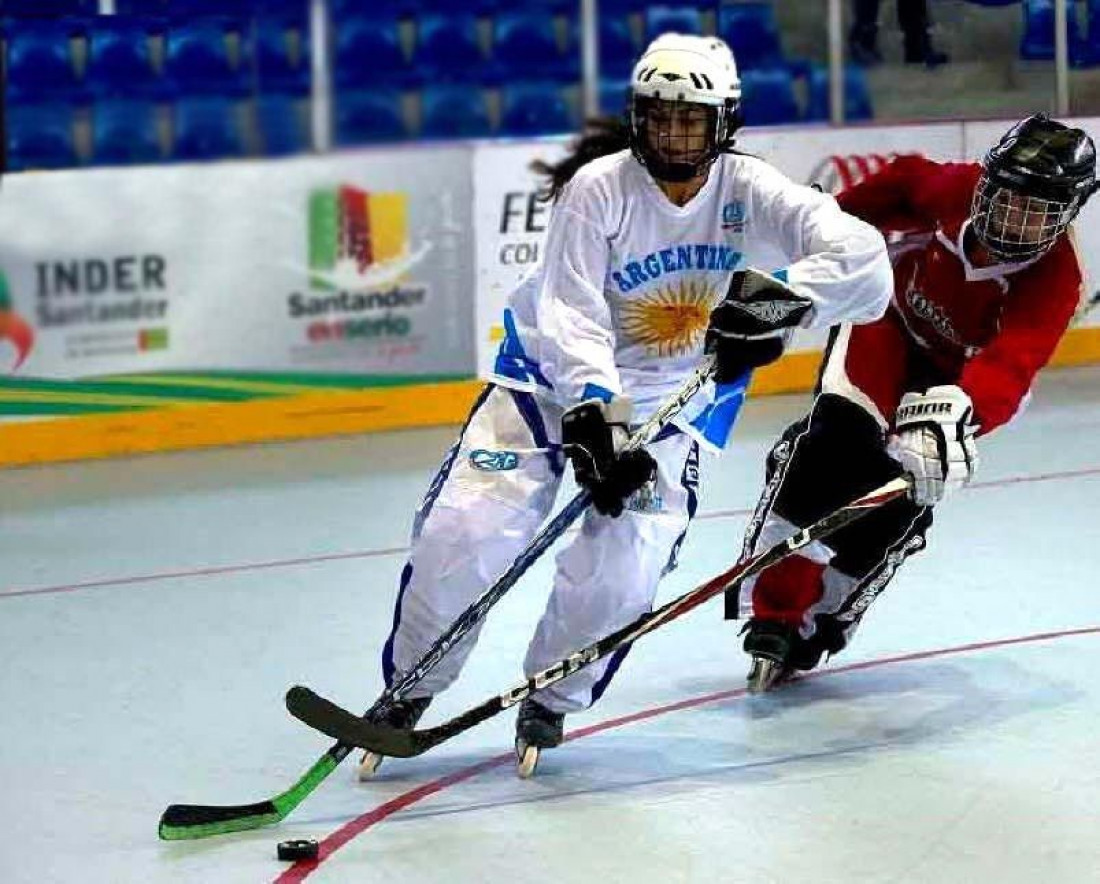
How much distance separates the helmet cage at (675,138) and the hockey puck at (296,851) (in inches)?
46.5

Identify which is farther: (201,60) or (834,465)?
(201,60)

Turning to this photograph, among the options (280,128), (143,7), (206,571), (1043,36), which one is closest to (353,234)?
(280,128)

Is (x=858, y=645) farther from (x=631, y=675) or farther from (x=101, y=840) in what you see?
(x=101, y=840)

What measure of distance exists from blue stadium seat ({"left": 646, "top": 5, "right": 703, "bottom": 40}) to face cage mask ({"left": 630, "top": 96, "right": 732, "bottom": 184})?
4892 mm

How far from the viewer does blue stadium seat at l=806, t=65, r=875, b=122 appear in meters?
8.06

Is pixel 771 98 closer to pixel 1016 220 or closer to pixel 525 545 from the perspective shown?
pixel 1016 220

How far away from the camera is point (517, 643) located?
179 inches

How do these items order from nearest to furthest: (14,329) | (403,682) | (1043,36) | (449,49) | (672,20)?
1. (403,682)
2. (14,329)
3. (449,49)
4. (672,20)
5. (1043,36)

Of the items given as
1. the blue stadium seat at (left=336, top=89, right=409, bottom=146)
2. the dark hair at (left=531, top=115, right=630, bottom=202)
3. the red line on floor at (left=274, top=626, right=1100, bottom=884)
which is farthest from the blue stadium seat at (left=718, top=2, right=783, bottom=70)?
the dark hair at (left=531, top=115, right=630, bottom=202)

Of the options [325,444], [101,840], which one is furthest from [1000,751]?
[325,444]

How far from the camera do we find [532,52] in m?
8.07

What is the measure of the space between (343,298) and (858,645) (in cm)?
298

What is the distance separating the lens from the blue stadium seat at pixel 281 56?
7285 millimetres

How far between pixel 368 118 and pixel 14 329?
4.67 ft
